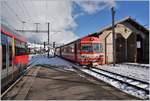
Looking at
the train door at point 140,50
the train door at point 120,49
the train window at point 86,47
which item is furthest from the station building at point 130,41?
the train window at point 86,47

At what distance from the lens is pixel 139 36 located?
113 feet

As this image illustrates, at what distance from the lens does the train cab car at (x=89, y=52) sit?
23.8m

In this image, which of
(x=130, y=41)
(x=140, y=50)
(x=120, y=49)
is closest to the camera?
Result: (x=120, y=49)

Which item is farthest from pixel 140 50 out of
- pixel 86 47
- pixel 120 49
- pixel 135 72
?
pixel 135 72

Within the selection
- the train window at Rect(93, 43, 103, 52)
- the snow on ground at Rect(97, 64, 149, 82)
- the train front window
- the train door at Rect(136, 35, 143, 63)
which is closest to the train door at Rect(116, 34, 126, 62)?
the train door at Rect(136, 35, 143, 63)

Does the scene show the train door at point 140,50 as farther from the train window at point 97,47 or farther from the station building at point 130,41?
the train window at point 97,47

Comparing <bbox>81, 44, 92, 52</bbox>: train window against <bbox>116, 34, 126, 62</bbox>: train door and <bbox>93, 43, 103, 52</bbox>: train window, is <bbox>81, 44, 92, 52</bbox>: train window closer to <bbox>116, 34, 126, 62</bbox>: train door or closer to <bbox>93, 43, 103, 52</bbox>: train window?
<bbox>93, 43, 103, 52</bbox>: train window

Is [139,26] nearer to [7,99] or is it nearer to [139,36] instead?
[139,36]

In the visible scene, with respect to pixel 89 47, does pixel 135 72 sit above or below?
below

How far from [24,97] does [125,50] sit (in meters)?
25.4

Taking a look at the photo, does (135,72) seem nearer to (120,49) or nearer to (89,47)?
(89,47)

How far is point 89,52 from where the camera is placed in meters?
23.8

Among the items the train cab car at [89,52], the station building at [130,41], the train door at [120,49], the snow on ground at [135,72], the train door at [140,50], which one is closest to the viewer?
the snow on ground at [135,72]

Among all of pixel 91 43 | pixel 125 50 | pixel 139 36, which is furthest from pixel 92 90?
pixel 139 36
